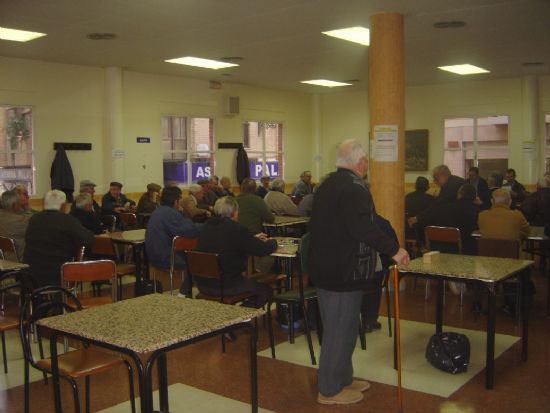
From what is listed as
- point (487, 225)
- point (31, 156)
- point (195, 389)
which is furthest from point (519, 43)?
point (31, 156)

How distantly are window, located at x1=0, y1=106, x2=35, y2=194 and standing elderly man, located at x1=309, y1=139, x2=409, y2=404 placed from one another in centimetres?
741

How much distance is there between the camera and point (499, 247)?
17.9 ft

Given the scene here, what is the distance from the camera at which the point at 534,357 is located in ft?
15.2

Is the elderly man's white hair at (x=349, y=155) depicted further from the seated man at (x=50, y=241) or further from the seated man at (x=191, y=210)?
the seated man at (x=191, y=210)

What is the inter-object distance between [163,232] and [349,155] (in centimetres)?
303

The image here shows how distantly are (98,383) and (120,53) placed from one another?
5.99 meters

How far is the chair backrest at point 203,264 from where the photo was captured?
468 centimetres

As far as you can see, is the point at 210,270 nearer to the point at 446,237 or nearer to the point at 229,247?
the point at 229,247

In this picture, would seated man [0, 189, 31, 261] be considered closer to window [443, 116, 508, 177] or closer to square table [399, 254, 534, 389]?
square table [399, 254, 534, 389]

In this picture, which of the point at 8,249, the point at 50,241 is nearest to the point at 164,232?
the point at 50,241

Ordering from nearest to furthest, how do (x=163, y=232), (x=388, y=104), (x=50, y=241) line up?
(x=50, y=241), (x=163, y=232), (x=388, y=104)

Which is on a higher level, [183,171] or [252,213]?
[183,171]

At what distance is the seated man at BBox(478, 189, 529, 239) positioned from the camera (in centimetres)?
582

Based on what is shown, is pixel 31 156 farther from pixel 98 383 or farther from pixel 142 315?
pixel 142 315
